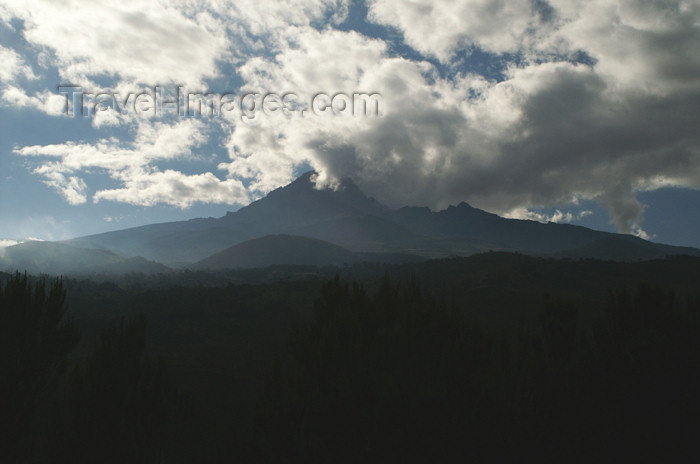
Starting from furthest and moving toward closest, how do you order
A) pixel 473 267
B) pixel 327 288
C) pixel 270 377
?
1. pixel 473 267
2. pixel 327 288
3. pixel 270 377

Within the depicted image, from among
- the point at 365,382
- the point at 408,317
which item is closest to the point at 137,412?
the point at 365,382

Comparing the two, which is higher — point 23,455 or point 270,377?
point 270,377

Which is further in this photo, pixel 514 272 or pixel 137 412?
pixel 514 272

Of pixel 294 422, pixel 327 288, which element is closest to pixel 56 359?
pixel 294 422

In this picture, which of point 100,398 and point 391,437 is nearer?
point 391,437

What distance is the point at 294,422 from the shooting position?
1510 centimetres

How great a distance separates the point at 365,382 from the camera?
50.5 feet

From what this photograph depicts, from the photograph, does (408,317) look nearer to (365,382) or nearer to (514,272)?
(365,382)

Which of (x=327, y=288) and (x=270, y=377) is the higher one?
(x=327, y=288)

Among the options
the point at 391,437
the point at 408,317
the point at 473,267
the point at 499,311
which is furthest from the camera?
the point at 473,267

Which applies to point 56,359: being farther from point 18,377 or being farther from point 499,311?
point 499,311

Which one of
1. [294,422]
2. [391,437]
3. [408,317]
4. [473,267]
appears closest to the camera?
[391,437]

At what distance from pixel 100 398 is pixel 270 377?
6.48 metres

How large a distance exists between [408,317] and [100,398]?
13.0 m
